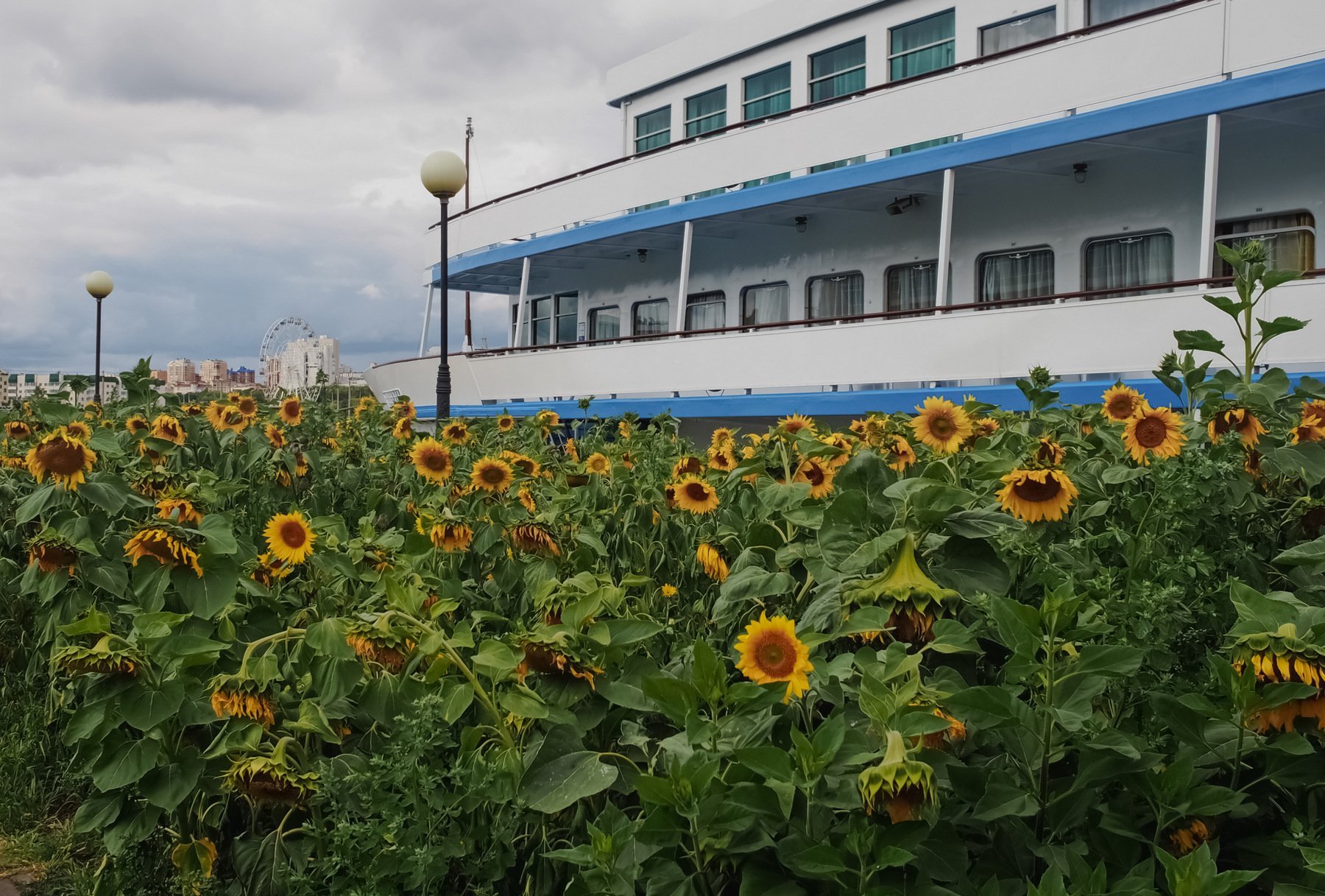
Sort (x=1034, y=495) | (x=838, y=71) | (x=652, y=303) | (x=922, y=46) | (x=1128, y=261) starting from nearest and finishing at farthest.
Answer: (x=1034, y=495) → (x=1128, y=261) → (x=922, y=46) → (x=838, y=71) → (x=652, y=303)

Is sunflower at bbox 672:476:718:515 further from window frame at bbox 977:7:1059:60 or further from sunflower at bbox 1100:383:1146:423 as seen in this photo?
window frame at bbox 977:7:1059:60

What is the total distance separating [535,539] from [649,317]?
1538 centimetres

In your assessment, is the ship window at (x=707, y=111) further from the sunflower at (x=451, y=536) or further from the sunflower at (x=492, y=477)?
the sunflower at (x=451, y=536)

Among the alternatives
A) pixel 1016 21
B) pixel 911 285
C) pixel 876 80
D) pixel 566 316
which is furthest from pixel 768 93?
pixel 566 316

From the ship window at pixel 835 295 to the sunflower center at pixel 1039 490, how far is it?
12066 millimetres

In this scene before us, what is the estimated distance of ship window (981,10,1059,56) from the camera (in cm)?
1222

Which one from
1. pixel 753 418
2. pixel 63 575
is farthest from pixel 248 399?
pixel 753 418

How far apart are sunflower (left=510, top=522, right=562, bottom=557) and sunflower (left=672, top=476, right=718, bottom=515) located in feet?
2.30

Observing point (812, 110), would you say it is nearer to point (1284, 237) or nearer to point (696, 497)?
point (1284, 237)

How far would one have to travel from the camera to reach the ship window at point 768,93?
1550 centimetres

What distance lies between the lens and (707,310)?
640 inches

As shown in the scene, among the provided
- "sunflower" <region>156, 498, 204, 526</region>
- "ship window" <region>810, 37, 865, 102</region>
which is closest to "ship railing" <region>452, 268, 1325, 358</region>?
"ship window" <region>810, 37, 865, 102</region>

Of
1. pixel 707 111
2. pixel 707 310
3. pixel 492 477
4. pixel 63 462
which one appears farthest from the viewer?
pixel 707 111

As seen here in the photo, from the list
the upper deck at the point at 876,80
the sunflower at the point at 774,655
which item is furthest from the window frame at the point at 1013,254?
the sunflower at the point at 774,655
